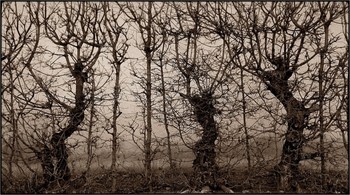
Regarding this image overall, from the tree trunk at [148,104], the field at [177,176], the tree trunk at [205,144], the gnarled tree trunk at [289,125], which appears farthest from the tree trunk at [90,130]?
the gnarled tree trunk at [289,125]

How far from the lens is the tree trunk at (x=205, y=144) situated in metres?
7.08

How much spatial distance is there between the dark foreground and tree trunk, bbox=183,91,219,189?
0.61ft

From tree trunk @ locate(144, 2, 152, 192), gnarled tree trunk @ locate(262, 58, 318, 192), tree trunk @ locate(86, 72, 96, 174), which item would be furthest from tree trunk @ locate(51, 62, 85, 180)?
gnarled tree trunk @ locate(262, 58, 318, 192)

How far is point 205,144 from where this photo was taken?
7.17 m

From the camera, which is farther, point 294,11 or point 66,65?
point 66,65

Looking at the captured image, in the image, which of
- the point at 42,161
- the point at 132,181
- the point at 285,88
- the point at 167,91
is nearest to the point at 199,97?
the point at 167,91

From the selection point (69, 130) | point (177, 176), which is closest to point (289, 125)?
point (177, 176)

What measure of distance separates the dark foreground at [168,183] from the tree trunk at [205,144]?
0.18m

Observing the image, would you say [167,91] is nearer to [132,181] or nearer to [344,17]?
[132,181]

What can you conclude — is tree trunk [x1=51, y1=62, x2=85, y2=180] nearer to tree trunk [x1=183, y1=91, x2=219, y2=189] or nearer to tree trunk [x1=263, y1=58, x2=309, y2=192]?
tree trunk [x1=183, y1=91, x2=219, y2=189]

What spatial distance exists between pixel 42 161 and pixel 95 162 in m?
0.91

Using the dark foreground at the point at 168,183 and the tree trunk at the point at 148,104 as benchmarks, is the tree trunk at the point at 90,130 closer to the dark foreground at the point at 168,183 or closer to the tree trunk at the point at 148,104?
the dark foreground at the point at 168,183

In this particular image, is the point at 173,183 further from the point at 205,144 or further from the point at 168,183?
the point at 205,144

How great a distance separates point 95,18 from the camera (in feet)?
24.9
